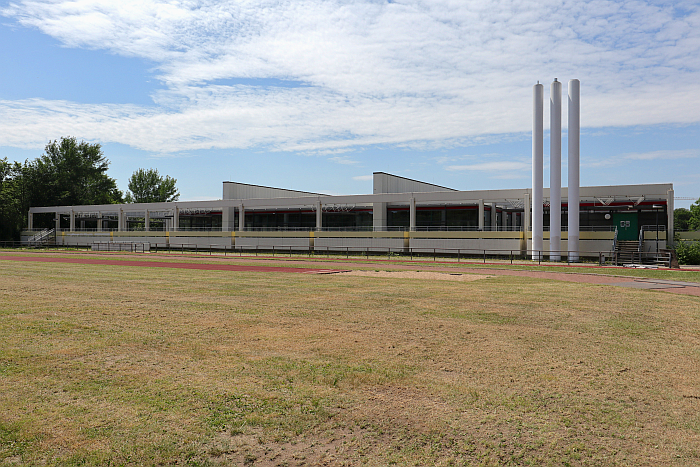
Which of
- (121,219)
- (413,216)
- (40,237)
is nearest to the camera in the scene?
(413,216)

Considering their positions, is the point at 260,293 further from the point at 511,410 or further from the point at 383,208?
the point at 383,208

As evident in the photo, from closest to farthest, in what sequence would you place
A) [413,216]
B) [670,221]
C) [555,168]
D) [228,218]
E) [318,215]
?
1. [670,221]
2. [555,168]
3. [413,216]
4. [318,215]
5. [228,218]

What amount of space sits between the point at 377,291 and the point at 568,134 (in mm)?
30244

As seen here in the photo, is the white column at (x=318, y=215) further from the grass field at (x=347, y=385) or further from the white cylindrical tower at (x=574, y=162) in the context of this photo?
the grass field at (x=347, y=385)

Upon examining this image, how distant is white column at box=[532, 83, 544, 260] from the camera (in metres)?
41.9

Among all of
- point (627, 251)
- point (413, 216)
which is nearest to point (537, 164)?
point (627, 251)

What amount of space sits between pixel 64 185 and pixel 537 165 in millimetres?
87176

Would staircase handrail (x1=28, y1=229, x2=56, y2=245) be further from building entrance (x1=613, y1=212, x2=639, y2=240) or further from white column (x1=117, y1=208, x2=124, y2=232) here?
building entrance (x1=613, y1=212, x2=639, y2=240)

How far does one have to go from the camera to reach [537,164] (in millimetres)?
42375

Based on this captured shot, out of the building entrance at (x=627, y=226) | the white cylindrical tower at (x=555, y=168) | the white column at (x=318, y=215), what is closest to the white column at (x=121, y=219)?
the white column at (x=318, y=215)

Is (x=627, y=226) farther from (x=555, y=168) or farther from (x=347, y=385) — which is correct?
(x=347, y=385)

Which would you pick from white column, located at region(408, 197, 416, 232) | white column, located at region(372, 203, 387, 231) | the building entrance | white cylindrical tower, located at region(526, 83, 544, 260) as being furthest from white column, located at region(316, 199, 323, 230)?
the building entrance

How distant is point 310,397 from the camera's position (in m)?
6.51

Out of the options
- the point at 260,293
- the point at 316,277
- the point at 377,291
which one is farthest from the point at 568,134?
the point at 260,293
